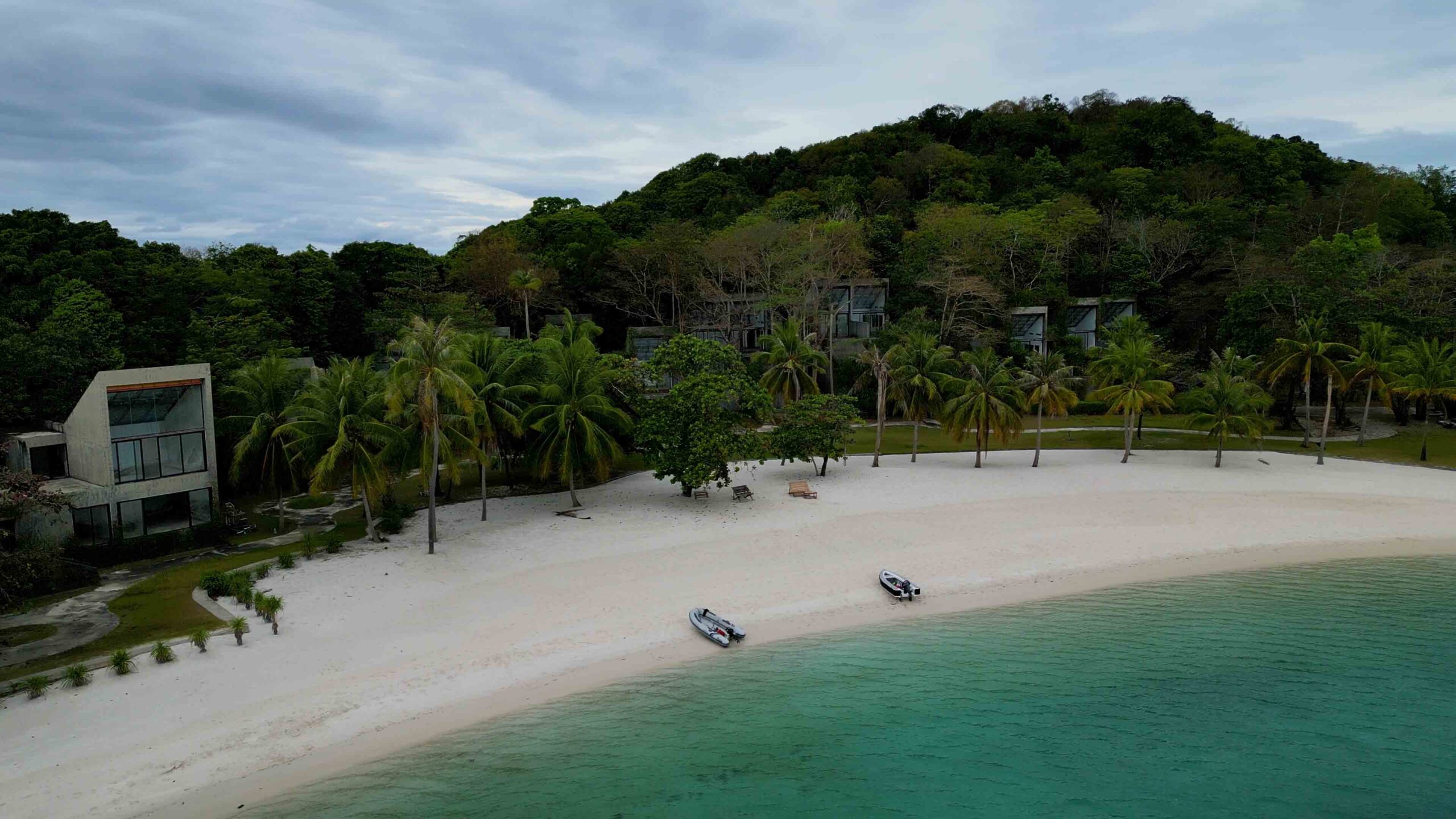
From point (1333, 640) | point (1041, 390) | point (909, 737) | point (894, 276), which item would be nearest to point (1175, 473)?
point (1041, 390)

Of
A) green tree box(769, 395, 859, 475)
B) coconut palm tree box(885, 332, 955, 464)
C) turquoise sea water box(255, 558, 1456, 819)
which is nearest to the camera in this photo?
turquoise sea water box(255, 558, 1456, 819)

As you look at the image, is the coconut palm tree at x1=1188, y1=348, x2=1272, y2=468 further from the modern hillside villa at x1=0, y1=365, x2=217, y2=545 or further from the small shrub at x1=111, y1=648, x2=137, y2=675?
the modern hillside villa at x1=0, y1=365, x2=217, y2=545

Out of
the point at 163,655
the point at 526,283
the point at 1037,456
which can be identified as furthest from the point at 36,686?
the point at 526,283

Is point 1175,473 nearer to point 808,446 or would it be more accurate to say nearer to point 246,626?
point 808,446

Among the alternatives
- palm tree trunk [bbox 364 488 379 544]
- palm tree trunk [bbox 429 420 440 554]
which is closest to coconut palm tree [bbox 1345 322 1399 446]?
palm tree trunk [bbox 429 420 440 554]

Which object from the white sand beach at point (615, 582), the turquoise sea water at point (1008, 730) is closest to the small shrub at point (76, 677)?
the white sand beach at point (615, 582)

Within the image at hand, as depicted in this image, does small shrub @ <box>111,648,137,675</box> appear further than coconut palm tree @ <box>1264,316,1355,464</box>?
No
